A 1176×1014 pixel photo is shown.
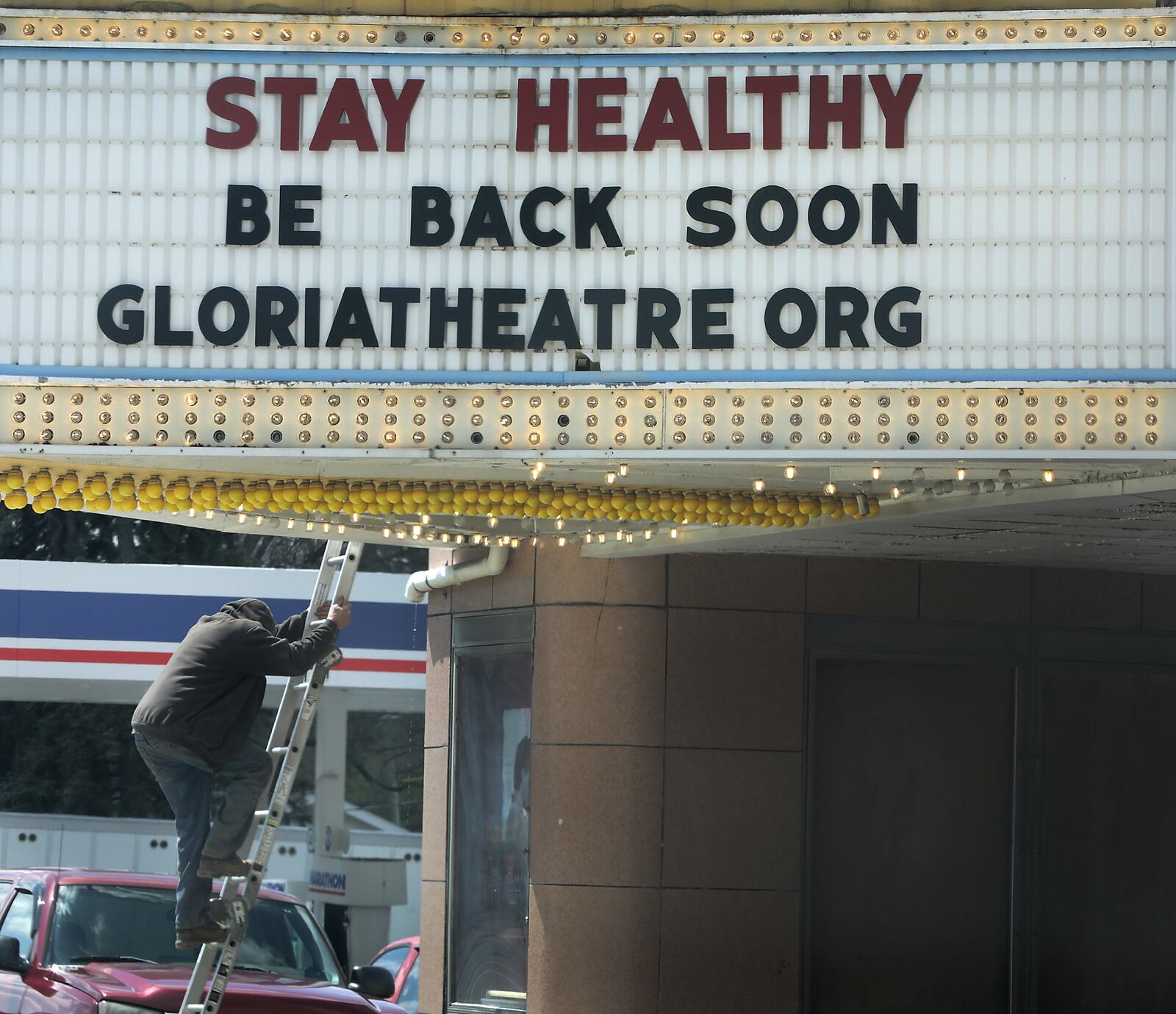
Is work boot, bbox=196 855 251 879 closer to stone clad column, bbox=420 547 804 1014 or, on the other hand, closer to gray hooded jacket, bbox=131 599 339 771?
gray hooded jacket, bbox=131 599 339 771

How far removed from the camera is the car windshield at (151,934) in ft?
32.1

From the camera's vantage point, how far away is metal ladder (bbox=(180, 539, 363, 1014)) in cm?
907

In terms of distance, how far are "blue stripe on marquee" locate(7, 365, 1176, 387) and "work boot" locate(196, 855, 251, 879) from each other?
2.82m

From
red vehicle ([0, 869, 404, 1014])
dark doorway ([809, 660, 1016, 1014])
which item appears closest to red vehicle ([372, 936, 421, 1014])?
red vehicle ([0, 869, 404, 1014])

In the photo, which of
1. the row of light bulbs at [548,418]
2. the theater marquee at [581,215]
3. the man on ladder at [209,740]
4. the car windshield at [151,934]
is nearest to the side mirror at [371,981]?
the car windshield at [151,934]

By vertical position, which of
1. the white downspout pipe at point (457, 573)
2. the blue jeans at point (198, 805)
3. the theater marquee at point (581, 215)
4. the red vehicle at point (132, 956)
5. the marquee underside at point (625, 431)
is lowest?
the red vehicle at point (132, 956)

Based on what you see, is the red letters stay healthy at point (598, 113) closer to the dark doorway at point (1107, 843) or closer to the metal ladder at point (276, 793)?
the metal ladder at point (276, 793)

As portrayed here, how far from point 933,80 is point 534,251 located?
5.67 ft

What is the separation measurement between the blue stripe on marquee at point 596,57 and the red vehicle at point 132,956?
4536 millimetres

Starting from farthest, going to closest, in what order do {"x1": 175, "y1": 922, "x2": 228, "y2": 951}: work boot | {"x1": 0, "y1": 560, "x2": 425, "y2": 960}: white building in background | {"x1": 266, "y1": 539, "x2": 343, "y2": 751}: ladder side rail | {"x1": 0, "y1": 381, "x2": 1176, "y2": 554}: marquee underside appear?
{"x1": 0, "y1": 560, "x2": 425, "y2": 960}: white building in background
{"x1": 266, "y1": 539, "x2": 343, "y2": 751}: ladder side rail
{"x1": 175, "y1": 922, "x2": 228, "y2": 951}: work boot
{"x1": 0, "y1": 381, "x2": 1176, "y2": 554}: marquee underside

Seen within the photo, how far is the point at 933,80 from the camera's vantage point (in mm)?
7289

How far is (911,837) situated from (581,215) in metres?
5.46

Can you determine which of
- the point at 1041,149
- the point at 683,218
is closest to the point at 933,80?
the point at 1041,149

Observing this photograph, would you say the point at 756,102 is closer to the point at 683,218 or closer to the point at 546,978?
the point at 683,218
